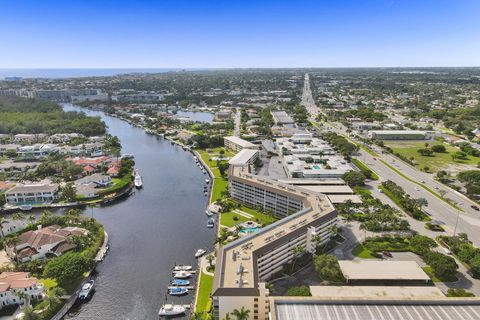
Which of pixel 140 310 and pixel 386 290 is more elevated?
pixel 386 290

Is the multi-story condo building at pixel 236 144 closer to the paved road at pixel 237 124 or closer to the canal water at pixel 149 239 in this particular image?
the paved road at pixel 237 124

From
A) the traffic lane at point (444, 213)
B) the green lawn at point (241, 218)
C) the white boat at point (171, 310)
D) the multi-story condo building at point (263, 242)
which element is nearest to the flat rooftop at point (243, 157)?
the multi-story condo building at point (263, 242)

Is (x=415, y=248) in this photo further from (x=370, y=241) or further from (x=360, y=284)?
(x=360, y=284)

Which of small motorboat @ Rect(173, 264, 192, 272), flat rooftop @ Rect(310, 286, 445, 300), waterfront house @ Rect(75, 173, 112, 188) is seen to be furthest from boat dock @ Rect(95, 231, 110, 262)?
flat rooftop @ Rect(310, 286, 445, 300)

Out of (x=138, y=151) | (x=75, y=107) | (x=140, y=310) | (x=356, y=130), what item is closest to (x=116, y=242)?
(x=140, y=310)

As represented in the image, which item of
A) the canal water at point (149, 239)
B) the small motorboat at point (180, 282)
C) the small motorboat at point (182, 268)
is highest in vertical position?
the small motorboat at point (182, 268)

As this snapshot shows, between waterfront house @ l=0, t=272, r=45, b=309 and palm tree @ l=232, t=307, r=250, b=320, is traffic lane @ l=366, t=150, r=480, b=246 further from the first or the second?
waterfront house @ l=0, t=272, r=45, b=309
